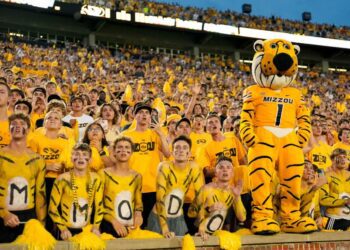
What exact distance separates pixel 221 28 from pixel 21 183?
25.3 m

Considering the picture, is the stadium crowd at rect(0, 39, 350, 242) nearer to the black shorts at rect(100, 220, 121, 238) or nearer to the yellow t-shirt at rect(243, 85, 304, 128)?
the black shorts at rect(100, 220, 121, 238)

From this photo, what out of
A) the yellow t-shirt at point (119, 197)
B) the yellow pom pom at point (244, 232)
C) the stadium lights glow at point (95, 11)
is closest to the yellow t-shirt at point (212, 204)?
the yellow pom pom at point (244, 232)

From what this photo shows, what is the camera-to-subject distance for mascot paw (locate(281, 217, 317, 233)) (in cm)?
496

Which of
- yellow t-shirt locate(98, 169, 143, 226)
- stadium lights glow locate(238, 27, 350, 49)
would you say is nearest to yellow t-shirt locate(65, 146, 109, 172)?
yellow t-shirt locate(98, 169, 143, 226)

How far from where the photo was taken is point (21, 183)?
14.2 feet

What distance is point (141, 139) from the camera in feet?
17.8

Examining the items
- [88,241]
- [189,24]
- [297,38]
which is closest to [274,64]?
[88,241]

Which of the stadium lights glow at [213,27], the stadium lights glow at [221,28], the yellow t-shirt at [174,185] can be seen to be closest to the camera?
the yellow t-shirt at [174,185]

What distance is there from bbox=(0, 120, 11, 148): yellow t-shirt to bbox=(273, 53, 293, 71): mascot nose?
2564 millimetres

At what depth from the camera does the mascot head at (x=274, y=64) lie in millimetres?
5176

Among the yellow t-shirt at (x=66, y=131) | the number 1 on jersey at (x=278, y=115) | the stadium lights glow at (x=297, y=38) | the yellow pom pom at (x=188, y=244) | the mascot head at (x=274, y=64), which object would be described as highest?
the stadium lights glow at (x=297, y=38)

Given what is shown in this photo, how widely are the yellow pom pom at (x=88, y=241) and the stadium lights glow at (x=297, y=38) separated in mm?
25862

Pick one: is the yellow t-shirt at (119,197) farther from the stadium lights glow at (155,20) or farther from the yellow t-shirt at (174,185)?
the stadium lights glow at (155,20)

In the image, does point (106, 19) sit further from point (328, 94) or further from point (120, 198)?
point (120, 198)
